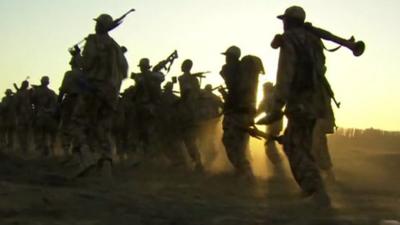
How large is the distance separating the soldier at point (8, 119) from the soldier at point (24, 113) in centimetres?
110

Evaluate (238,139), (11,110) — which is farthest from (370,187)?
(11,110)

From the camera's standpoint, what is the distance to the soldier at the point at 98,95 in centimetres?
1204

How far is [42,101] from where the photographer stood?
25781 mm

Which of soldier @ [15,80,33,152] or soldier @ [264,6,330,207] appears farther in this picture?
soldier @ [15,80,33,152]

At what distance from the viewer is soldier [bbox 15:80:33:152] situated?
2747cm

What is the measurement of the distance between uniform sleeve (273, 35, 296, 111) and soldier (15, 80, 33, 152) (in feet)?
62.3

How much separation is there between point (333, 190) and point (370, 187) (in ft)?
4.37

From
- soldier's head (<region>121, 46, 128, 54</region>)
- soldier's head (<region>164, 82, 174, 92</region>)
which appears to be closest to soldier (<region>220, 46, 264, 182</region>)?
soldier's head (<region>121, 46, 128, 54</region>)

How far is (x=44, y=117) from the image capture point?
24.9 m

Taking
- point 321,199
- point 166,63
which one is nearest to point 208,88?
point 166,63

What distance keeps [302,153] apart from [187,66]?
9385 mm

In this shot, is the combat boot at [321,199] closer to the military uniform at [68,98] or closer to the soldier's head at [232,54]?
the military uniform at [68,98]

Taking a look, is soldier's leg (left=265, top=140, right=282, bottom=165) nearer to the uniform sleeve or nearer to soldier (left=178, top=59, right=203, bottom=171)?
soldier (left=178, top=59, right=203, bottom=171)

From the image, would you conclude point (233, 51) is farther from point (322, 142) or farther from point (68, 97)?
point (68, 97)
